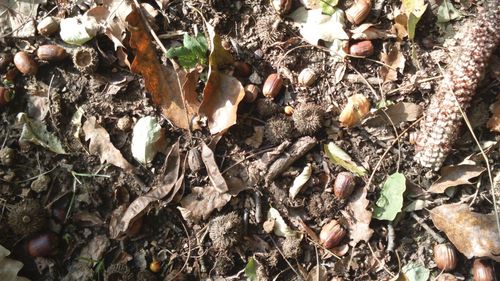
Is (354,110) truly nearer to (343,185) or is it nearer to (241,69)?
(343,185)

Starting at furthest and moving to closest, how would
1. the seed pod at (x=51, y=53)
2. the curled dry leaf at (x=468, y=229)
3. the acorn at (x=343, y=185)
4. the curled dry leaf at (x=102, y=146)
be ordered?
1. the seed pod at (x=51, y=53)
2. the curled dry leaf at (x=102, y=146)
3. the acorn at (x=343, y=185)
4. the curled dry leaf at (x=468, y=229)

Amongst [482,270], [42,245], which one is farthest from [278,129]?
[42,245]

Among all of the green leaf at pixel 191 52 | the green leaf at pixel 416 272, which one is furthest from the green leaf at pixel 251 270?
the green leaf at pixel 191 52

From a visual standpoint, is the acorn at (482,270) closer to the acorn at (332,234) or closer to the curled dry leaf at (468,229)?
the curled dry leaf at (468,229)

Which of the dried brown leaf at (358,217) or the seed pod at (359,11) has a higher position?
the seed pod at (359,11)

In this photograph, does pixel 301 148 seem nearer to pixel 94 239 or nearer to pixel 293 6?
pixel 293 6

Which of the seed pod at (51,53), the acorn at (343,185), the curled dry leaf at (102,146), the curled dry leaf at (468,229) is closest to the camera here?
the curled dry leaf at (468,229)

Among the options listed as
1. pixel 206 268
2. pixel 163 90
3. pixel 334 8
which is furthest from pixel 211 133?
pixel 334 8

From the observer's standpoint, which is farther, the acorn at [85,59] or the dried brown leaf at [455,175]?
the acorn at [85,59]
